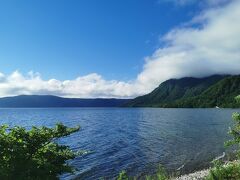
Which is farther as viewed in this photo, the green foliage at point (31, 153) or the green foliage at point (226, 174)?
the green foliage at point (226, 174)

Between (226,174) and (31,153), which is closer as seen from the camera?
(31,153)

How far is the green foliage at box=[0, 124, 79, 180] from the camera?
1124cm

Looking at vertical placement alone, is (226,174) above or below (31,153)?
below

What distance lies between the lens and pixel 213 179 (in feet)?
60.3

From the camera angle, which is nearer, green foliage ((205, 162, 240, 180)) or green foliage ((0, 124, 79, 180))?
green foliage ((0, 124, 79, 180))

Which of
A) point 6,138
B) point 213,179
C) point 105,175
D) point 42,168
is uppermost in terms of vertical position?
point 6,138

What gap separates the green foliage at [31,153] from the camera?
36.9 ft

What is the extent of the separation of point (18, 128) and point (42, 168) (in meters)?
1.72

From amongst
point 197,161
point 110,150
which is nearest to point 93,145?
point 110,150

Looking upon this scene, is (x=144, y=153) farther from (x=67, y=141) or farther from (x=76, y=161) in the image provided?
(x=67, y=141)

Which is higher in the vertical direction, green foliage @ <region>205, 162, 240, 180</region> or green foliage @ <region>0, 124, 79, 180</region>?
green foliage @ <region>0, 124, 79, 180</region>

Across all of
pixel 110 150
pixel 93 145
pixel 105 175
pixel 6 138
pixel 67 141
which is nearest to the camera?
pixel 6 138

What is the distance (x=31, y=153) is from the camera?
39.8ft

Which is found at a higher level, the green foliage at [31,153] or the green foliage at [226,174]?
the green foliage at [31,153]
